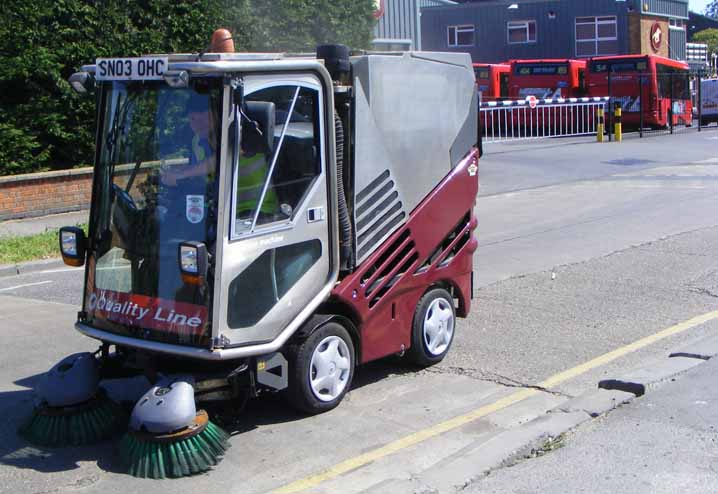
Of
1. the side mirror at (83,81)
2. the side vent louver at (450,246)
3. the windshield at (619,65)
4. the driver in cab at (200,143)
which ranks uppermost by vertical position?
the windshield at (619,65)

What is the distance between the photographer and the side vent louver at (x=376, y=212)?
Result: 6.37 m

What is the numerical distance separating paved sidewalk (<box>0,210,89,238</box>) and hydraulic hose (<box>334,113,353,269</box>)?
9429 mm

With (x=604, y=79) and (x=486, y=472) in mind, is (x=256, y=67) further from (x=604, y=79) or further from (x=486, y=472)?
(x=604, y=79)

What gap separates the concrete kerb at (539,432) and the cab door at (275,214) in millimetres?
1288

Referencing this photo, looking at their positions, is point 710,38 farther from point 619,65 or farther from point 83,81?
point 83,81

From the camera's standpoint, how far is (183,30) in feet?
59.8

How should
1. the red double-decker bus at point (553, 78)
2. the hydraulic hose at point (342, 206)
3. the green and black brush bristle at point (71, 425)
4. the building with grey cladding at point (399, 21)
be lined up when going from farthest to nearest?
the red double-decker bus at point (553, 78) → the building with grey cladding at point (399, 21) → the hydraulic hose at point (342, 206) → the green and black brush bristle at point (71, 425)

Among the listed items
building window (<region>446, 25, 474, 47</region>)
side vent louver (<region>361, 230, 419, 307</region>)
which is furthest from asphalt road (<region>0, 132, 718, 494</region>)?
building window (<region>446, 25, 474, 47</region>)

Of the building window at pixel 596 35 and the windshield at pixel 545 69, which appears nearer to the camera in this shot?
the windshield at pixel 545 69

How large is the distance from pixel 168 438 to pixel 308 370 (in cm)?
109

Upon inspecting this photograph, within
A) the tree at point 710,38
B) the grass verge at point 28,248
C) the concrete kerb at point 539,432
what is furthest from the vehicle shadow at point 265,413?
the tree at point 710,38

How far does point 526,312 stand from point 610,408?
9.57 ft

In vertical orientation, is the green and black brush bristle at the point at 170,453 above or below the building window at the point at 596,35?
below

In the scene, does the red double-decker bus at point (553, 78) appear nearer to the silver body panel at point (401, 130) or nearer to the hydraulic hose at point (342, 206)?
the silver body panel at point (401, 130)
